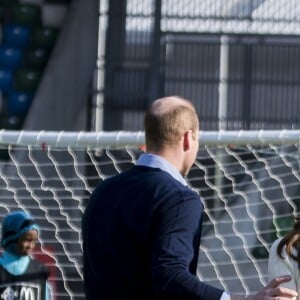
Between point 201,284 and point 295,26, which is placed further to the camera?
point 295,26

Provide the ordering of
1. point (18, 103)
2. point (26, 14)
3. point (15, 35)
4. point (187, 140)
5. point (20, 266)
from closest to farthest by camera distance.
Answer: point (187, 140) → point (20, 266) → point (18, 103) → point (15, 35) → point (26, 14)

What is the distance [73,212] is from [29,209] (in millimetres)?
279

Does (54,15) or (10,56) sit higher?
(54,15)

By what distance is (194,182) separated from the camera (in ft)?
25.6

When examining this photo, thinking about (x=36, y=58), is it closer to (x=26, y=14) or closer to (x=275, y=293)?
(x=26, y=14)

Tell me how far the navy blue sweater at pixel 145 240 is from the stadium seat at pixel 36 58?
9.37 m

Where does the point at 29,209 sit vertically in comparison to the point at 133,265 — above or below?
below

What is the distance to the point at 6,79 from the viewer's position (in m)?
12.3

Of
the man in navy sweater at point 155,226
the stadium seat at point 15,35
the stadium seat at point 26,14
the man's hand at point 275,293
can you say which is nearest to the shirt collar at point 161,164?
the man in navy sweater at point 155,226

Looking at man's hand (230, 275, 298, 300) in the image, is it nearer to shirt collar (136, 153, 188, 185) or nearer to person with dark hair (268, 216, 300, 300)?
shirt collar (136, 153, 188, 185)

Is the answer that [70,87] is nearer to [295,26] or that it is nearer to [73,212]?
[295,26]

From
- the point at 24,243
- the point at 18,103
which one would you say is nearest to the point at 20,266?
the point at 24,243


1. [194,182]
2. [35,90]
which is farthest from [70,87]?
[194,182]

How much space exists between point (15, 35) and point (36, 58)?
1.12 feet
